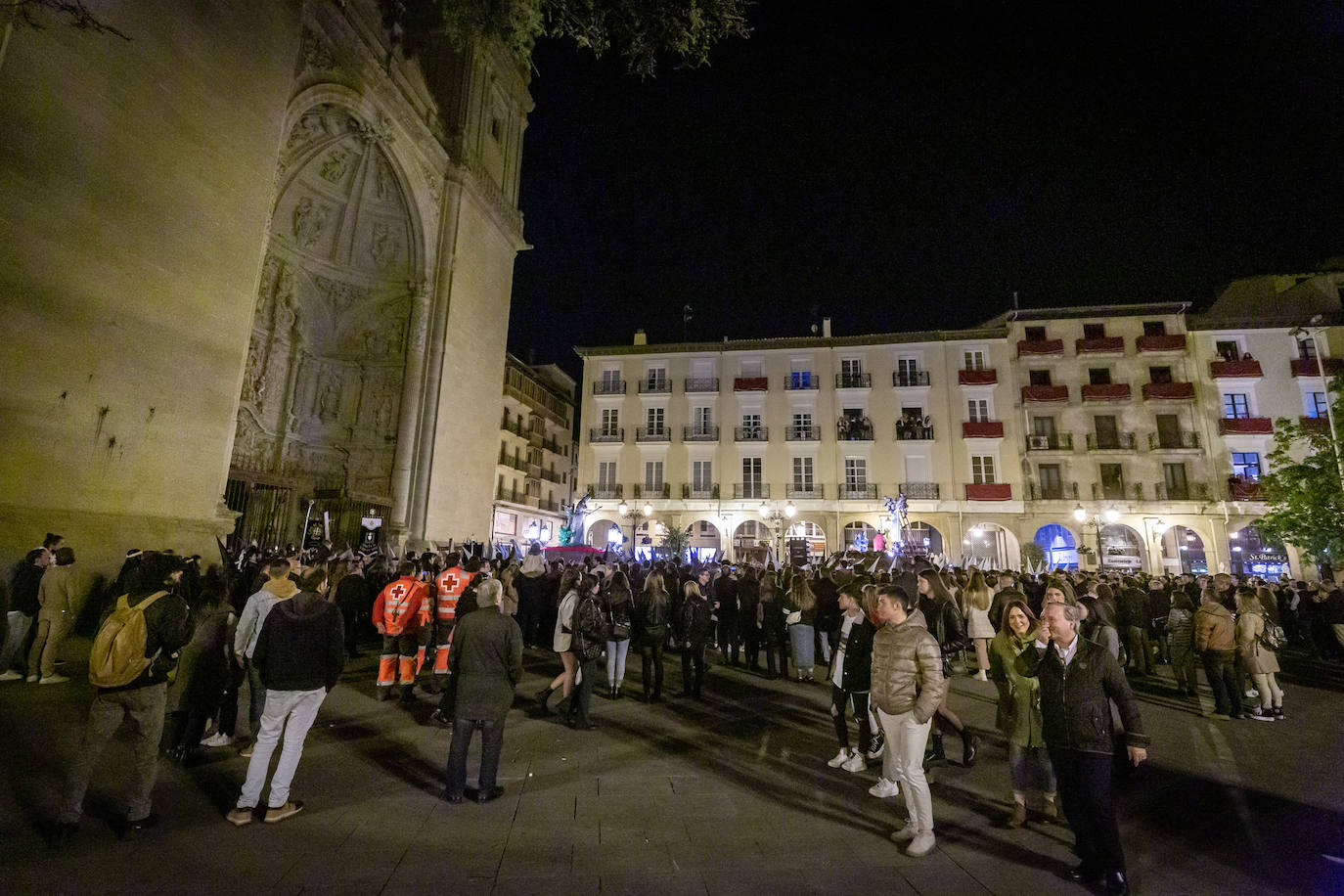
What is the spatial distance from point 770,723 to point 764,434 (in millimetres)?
→ 25309

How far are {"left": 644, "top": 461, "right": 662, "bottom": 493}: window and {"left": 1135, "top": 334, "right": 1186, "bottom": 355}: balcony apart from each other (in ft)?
80.9

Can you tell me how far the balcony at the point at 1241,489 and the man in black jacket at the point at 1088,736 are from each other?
32.5 meters

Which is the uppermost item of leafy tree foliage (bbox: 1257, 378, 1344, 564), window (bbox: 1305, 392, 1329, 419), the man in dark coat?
window (bbox: 1305, 392, 1329, 419)

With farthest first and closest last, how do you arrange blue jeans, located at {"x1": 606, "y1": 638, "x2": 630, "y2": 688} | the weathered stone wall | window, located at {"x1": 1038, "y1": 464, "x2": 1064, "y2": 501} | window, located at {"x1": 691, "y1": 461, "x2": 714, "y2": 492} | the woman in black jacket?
window, located at {"x1": 691, "y1": 461, "x2": 714, "y2": 492}
window, located at {"x1": 1038, "y1": 464, "x2": 1064, "y2": 501}
the weathered stone wall
blue jeans, located at {"x1": 606, "y1": 638, "x2": 630, "y2": 688}
the woman in black jacket

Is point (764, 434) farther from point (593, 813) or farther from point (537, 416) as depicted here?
point (593, 813)

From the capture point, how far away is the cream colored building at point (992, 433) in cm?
2794

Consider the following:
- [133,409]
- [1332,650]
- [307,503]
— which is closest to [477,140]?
[307,503]

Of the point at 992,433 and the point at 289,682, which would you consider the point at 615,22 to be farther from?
the point at 992,433

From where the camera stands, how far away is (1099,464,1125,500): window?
93.4ft

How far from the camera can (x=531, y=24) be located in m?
9.93

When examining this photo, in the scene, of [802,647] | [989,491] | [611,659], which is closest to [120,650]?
[611,659]

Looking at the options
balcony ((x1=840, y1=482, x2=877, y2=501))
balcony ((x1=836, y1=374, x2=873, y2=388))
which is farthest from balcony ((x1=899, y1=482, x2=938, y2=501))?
balcony ((x1=836, y1=374, x2=873, y2=388))

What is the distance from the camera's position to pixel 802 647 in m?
8.89

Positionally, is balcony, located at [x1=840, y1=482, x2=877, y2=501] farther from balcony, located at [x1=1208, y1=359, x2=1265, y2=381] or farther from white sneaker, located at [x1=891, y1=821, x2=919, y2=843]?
white sneaker, located at [x1=891, y1=821, x2=919, y2=843]
